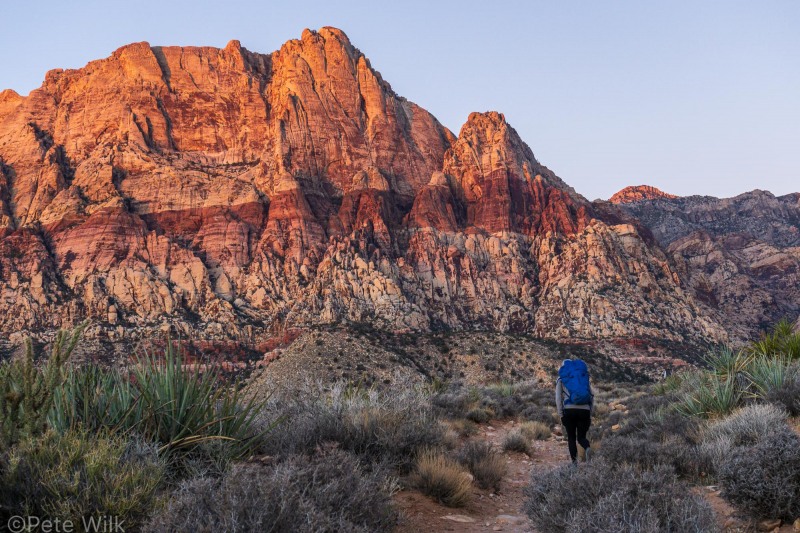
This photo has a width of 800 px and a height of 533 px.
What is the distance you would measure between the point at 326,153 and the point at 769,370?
262ft

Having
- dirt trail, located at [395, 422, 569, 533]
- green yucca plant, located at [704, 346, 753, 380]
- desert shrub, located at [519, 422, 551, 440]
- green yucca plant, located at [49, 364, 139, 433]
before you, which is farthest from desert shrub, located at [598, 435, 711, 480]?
desert shrub, located at [519, 422, 551, 440]

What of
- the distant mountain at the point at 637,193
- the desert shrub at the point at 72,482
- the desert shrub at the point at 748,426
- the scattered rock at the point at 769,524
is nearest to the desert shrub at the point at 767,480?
the scattered rock at the point at 769,524

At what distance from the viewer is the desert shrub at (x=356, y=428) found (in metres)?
6.66

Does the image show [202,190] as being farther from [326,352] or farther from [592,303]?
[592,303]

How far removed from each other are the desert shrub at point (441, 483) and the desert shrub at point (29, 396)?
4.28 meters

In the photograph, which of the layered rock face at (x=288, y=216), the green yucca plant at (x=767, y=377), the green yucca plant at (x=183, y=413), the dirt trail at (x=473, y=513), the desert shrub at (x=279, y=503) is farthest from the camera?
the layered rock face at (x=288, y=216)

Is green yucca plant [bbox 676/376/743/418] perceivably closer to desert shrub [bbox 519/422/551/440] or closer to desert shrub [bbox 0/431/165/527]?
desert shrub [bbox 519/422/551/440]

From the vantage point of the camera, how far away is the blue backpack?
880 cm

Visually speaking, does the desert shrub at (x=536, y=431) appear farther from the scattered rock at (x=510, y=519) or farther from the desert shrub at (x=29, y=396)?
the desert shrub at (x=29, y=396)

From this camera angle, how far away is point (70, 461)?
4223mm

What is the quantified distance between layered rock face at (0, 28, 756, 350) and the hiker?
49.7 metres

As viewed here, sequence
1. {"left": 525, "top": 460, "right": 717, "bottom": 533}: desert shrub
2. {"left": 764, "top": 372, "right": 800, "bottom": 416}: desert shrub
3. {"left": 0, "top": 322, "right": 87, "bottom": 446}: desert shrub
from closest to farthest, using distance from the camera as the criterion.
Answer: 1. {"left": 525, "top": 460, "right": 717, "bottom": 533}: desert shrub
2. {"left": 0, "top": 322, "right": 87, "bottom": 446}: desert shrub
3. {"left": 764, "top": 372, "right": 800, "bottom": 416}: desert shrub

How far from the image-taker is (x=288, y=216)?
74062mm

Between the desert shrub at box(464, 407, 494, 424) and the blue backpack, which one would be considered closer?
the blue backpack
